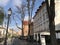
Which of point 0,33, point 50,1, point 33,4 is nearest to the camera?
point 50,1

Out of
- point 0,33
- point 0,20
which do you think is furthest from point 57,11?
point 0,33

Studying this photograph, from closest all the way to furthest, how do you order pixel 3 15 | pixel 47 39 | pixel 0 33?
pixel 47 39 → pixel 3 15 → pixel 0 33

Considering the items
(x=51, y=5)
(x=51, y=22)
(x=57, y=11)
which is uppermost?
(x=57, y=11)

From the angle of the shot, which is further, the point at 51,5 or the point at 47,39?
the point at 47,39

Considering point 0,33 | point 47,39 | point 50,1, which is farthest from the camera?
point 0,33

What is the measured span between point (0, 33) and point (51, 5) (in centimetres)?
8072

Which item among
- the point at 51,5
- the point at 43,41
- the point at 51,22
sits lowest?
the point at 43,41

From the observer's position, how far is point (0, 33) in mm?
93125

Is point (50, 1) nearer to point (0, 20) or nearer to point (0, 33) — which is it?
point (0, 20)

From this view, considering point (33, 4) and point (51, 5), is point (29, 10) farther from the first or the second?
point (51, 5)

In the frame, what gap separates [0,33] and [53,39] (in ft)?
264

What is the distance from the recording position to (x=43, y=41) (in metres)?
24.0

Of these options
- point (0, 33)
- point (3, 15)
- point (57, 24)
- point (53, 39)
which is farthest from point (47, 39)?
point (0, 33)

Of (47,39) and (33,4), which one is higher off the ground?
(33,4)
